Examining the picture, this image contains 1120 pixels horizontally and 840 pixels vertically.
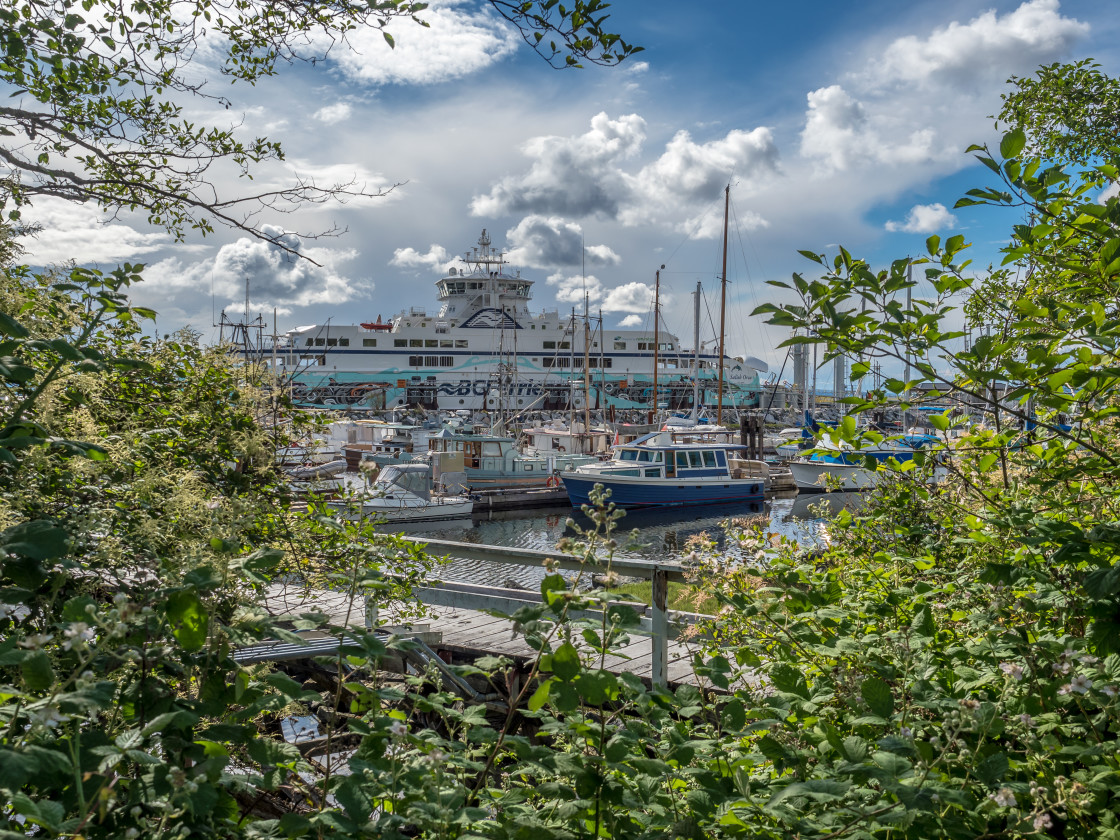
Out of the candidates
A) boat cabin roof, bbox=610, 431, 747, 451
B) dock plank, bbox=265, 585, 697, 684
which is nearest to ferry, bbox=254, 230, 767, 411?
boat cabin roof, bbox=610, 431, 747, 451

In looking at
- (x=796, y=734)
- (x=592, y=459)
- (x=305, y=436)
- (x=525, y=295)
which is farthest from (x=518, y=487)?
(x=525, y=295)

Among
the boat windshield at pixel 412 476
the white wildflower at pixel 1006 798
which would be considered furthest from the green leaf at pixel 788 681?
the boat windshield at pixel 412 476

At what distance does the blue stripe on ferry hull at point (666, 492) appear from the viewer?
82.1ft

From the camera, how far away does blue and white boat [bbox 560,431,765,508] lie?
25.3 meters

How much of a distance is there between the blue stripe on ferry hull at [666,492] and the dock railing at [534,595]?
18699 millimetres

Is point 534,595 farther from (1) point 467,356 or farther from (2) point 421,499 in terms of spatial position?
(1) point 467,356

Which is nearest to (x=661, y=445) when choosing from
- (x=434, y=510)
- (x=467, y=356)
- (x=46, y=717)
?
(x=434, y=510)

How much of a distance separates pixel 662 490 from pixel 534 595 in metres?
20.9

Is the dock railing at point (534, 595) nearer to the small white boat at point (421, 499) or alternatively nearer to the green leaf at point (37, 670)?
the green leaf at point (37, 670)

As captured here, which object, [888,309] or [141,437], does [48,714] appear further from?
[888,309]

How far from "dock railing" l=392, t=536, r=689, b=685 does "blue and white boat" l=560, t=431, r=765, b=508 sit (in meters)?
18.8

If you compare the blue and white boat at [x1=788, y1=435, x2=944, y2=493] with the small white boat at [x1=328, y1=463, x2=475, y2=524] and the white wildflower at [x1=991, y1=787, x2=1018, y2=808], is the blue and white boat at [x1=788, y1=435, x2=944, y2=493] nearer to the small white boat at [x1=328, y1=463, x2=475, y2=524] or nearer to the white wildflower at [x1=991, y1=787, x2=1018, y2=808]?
the white wildflower at [x1=991, y1=787, x2=1018, y2=808]

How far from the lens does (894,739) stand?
1.46 m

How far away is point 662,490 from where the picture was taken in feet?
85.9
